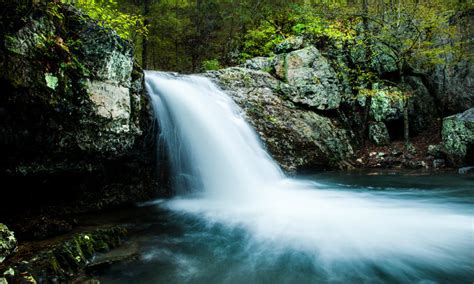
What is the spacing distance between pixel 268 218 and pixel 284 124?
5140 mm

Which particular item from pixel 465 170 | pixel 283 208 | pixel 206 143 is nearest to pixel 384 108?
pixel 465 170

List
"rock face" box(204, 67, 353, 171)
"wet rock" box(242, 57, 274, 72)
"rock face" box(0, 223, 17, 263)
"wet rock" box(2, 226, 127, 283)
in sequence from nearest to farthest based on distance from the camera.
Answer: "wet rock" box(2, 226, 127, 283), "rock face" box(0, 223, 17, 263), "rock face" box(204, 67, 353, 171), "wet rock" box(242, 57, 274, 72)

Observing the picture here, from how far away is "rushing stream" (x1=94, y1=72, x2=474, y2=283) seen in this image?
3.61 metres

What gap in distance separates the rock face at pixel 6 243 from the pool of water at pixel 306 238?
895 millimetres

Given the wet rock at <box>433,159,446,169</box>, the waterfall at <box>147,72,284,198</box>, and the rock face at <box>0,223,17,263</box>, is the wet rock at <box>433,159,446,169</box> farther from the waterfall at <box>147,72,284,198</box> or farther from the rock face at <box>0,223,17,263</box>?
the rock face at <box>0,223,17,263</box>

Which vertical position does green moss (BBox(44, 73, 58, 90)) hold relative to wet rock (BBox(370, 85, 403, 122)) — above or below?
below

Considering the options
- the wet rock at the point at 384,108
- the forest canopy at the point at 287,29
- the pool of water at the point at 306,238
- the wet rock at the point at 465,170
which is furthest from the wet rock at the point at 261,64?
the wet rock at the point at 465,170

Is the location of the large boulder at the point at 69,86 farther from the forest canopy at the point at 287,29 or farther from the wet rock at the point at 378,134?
the wet rock at the point at 378,134

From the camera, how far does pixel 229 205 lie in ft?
21.9

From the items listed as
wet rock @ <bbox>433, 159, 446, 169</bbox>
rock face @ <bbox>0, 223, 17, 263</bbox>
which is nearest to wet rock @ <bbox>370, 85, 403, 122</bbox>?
wet rock @ <bbox>433, 159, 446, 169</bbox>

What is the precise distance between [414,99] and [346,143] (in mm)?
5041

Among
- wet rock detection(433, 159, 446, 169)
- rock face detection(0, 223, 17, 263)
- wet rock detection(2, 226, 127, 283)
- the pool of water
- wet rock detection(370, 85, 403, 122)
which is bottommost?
the pool of water

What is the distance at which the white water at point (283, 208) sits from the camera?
387cm

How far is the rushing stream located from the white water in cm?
2
